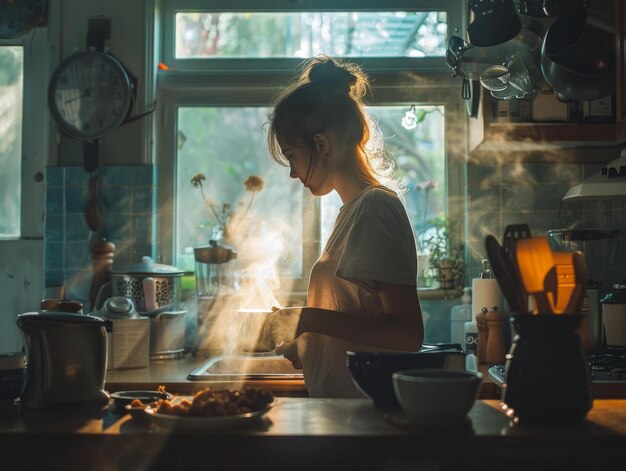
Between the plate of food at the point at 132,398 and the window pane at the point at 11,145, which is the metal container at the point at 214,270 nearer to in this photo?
the window pane at the point at 11,145

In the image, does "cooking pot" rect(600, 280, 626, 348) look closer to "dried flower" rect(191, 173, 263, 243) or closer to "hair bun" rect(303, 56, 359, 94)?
"hair bun" rect(303, 56, 359, 94)

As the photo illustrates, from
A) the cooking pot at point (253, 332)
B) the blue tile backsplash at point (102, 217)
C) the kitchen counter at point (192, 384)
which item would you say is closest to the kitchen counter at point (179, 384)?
the kitchen counter at point (192, 384)

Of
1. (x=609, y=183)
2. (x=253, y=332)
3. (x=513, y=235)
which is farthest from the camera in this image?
(x=609, y=183)

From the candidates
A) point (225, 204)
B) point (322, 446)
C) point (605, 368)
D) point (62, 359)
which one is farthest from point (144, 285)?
point (322, 446)

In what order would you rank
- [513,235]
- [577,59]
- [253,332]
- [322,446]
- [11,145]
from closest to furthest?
[322,446]
[513,235]
[577,59]
[253,332]
[11,145]

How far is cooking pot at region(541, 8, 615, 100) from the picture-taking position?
2.30m

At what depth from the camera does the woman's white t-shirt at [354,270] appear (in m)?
1.61

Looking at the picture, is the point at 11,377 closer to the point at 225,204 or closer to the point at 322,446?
the point at 322,446

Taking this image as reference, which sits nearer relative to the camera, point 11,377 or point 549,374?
point 549,374

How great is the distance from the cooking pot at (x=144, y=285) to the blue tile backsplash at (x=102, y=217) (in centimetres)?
24

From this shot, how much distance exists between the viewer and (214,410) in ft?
4.20

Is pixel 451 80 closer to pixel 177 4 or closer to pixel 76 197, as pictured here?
pixel 177 4

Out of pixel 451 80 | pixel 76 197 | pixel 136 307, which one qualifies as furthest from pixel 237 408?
pixel 451 80

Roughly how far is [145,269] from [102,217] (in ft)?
1.34
